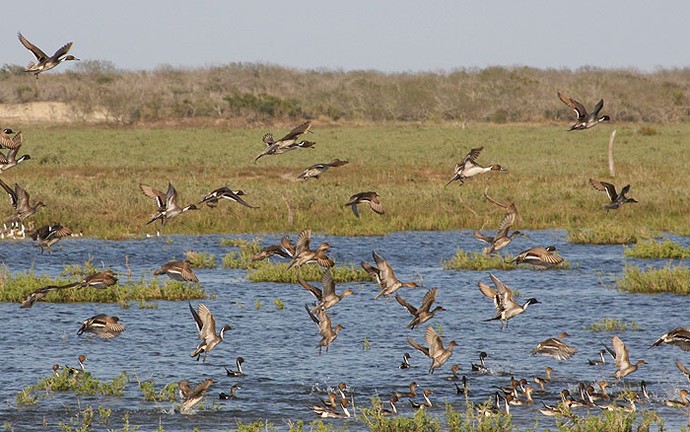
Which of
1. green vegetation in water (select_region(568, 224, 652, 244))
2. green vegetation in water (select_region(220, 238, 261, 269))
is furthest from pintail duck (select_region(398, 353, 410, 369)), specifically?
green vegetation in water (select_region(568, 224, 652, 244))

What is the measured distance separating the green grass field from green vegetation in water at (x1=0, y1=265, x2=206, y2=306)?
23.1ft

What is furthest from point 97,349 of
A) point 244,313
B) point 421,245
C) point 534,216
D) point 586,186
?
Result: point 586,186

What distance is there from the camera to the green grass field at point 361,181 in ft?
101

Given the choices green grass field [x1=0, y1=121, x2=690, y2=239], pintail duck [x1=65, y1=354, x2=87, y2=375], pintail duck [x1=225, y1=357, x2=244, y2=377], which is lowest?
green grass field [x1=0, y1=121, x2=690, y2=239]

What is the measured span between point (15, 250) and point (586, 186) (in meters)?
17.8

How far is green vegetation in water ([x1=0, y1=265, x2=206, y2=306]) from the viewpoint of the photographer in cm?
2102

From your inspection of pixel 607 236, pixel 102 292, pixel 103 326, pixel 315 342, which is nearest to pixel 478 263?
pixel 607 236

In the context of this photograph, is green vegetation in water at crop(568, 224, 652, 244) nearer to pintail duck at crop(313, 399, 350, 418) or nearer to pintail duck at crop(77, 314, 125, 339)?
pintail duck at crop(77, 314, 125, 339)

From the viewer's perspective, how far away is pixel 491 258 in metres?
25.6

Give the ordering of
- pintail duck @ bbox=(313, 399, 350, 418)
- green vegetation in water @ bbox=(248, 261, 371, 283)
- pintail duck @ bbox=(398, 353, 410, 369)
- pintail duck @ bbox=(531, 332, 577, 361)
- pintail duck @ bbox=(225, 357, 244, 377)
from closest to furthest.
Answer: pintail duck @ bbox=(313, 399, 350, 418) → pintail duck @ bbox=(531, 332, 577, 361) → pintail duck @ bbox=(225, 357, 244, 377) → pintail duck @ bbox=(398, 353, 410, 369) → green vegetation in water @ bbox=(248, 261, 371, 283)

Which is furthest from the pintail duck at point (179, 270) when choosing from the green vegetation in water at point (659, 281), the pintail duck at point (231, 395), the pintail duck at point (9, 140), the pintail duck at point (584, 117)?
the green vegetation in water at point (659, 281)

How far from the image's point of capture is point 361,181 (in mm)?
38938

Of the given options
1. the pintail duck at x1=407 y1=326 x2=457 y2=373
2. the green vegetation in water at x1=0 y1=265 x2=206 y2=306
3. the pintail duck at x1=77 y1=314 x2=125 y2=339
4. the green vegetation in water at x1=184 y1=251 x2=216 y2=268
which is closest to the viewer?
the pintail duck at x1=407 y1=326 x2=457 y2=373

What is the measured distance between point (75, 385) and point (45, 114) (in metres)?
82.1
